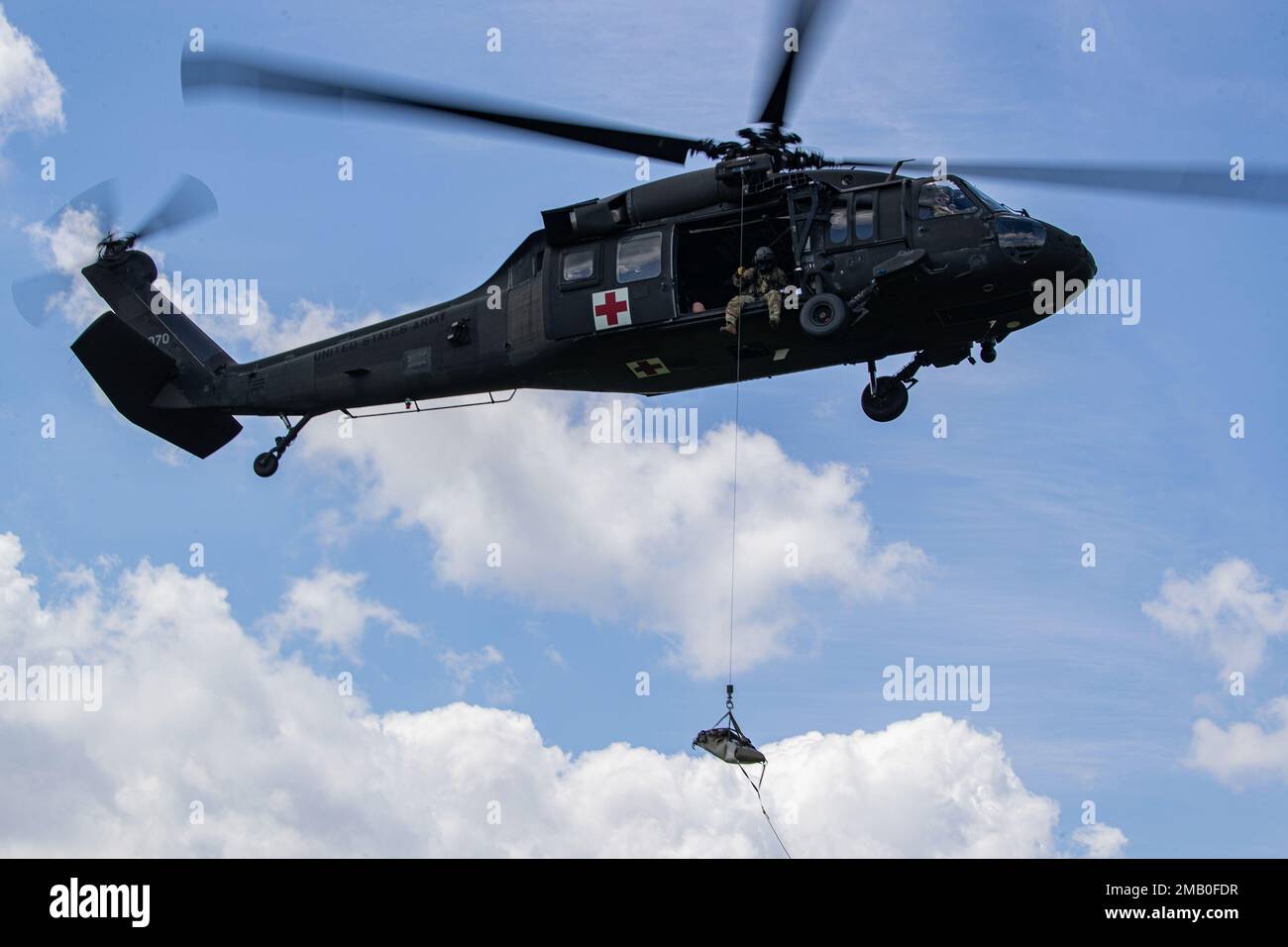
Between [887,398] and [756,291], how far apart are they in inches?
122

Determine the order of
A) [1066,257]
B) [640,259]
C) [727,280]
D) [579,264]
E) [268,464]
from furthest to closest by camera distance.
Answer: [268,464], [579,264], [727,280], [640,259], [1066,257]

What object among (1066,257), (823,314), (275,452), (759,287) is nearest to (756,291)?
(759,287)

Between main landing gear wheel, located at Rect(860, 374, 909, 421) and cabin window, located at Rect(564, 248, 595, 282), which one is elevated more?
cabin window, located at Rect(564, 248, 595, 282)

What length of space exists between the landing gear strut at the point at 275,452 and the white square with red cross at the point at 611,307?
720cm

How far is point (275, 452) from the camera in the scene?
2873cm

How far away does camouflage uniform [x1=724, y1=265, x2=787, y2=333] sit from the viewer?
23234mm

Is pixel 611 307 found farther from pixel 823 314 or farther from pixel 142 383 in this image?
pixel 142 383

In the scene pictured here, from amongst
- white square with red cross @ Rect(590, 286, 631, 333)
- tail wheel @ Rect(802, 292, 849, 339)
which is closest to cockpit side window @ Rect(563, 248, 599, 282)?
white square with red cross @ Rect(590, 286, 631, 333)

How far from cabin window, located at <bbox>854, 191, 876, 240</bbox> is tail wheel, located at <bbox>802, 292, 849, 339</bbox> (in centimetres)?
112

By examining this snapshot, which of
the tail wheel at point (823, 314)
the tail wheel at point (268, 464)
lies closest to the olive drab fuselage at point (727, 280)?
the tail wheel at point (823, 314)

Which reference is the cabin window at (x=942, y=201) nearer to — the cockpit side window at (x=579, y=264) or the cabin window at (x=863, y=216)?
the cabin window at (x=863, y=216)

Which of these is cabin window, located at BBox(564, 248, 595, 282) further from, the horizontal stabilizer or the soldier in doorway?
the horizontal stabilizer
